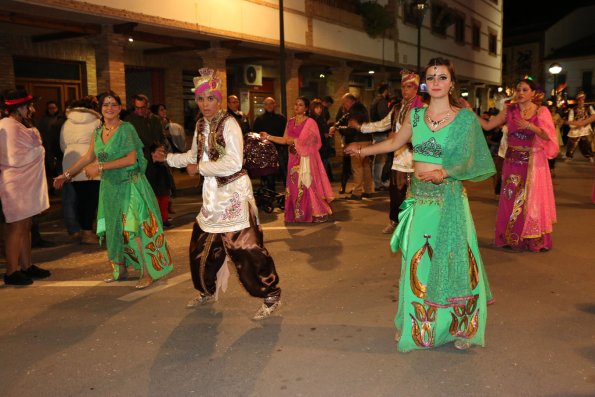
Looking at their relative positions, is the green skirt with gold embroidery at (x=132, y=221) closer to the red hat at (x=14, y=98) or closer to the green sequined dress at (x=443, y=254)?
the red hat at (x=14, y=98)

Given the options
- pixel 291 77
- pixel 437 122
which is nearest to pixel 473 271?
pixel 437 122

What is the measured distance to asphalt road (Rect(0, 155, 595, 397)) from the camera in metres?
3.67

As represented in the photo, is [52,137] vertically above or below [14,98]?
below

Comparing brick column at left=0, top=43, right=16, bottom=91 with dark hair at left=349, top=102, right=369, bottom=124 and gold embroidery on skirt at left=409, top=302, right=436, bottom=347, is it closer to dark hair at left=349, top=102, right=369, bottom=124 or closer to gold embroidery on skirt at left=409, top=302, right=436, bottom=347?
dark hair at left=349, top=102, right=369, bottom=124

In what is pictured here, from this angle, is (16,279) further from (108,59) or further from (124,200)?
(108,59)

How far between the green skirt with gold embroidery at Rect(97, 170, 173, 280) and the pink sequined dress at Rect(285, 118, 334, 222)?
11.4 ft

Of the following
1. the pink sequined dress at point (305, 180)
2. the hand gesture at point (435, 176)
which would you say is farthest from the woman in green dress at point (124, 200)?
the pink sequined dress at point (305, 180)

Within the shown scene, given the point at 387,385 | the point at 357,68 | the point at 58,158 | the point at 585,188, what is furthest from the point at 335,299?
the point at 357,68

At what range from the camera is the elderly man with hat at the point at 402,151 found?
Result: 23.7 ft

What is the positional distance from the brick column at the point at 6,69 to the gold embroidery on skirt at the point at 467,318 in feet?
40.9

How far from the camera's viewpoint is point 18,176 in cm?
604

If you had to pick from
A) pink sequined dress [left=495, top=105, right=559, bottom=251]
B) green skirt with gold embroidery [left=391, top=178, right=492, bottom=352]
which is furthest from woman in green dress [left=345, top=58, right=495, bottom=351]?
pink sequined dress [left=495, top=105, right=559, bottom=251]

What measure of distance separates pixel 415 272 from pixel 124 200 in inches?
123

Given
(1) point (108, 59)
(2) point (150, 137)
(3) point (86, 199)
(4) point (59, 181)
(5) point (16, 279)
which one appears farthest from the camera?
(1) point (108, 59)
